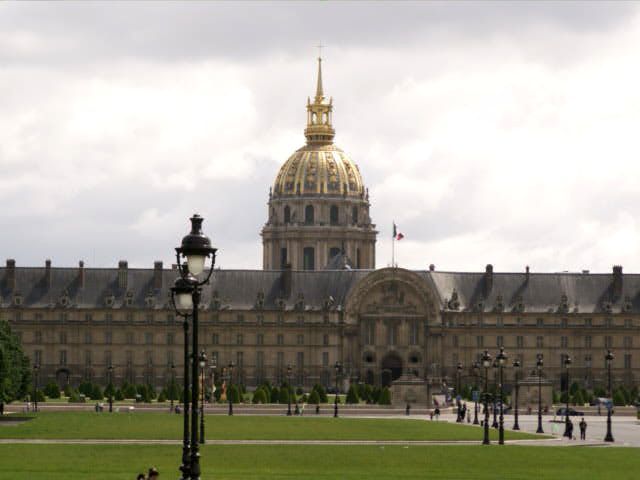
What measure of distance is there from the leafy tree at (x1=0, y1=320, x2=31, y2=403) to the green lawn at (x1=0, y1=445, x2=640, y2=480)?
31.3 metres

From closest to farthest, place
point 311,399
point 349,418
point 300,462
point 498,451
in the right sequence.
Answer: point 300,462, point 498,451, point 349,418, point 311,399

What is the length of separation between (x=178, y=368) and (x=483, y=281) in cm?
2871

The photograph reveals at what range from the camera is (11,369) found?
371 ft

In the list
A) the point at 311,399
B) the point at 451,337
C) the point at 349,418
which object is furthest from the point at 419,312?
the point at 349,418

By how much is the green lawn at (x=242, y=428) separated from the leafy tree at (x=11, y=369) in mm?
2483

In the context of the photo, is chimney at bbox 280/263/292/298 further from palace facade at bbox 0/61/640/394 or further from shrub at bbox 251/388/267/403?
shrub at bbox 251/388/267/403

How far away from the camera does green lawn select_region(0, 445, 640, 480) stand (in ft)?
210

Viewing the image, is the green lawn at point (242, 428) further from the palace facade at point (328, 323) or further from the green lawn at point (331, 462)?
the palace facade at point (328, 323)

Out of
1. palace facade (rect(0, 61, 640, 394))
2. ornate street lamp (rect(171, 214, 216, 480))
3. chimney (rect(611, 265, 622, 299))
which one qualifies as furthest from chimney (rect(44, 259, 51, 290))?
ornate street lamp (rect(171, 214, 216, 480))

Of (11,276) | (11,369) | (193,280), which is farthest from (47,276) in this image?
(193,280)

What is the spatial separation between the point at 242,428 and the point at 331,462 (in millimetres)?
25976

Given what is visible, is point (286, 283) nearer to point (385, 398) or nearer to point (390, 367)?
point (390, 367)

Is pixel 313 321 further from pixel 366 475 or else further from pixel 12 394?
pixel 366 475

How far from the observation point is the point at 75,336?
176 meters
